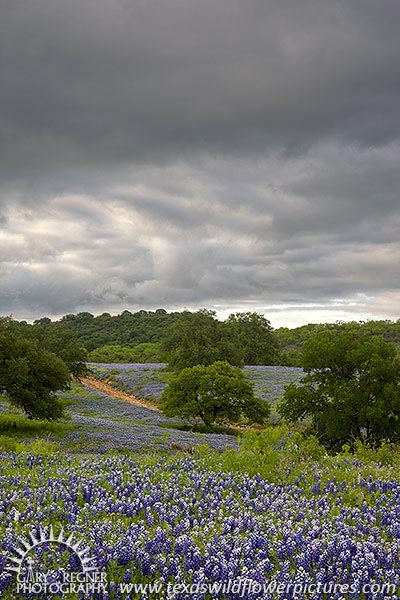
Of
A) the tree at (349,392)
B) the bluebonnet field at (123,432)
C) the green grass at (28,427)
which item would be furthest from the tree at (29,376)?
the tree at (349,392)

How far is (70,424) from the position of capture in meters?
31.1

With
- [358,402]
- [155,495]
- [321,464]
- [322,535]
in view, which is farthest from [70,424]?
[322,535]

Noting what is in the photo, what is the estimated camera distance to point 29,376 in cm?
3086

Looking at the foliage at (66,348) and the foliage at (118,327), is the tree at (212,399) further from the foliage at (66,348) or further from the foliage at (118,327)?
the foliage at (118,327)

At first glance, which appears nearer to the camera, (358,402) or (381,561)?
(381,561)

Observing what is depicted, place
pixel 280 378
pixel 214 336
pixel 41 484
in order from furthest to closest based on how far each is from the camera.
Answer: pixel 214 336, pixel 280 378, pixel 41 484

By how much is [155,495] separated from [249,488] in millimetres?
2368

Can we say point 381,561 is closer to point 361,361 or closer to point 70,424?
point 361,361

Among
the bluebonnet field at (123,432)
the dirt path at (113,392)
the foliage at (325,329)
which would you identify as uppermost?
the foliage at (325,329)

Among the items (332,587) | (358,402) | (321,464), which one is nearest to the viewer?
(332,587)

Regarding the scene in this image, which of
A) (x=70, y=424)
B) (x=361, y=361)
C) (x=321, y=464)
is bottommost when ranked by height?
(x=70, y=424)

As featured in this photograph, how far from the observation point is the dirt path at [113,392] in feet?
177

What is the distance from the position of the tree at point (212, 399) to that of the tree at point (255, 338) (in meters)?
49.4

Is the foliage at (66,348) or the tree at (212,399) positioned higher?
the foliage at (66,348)
